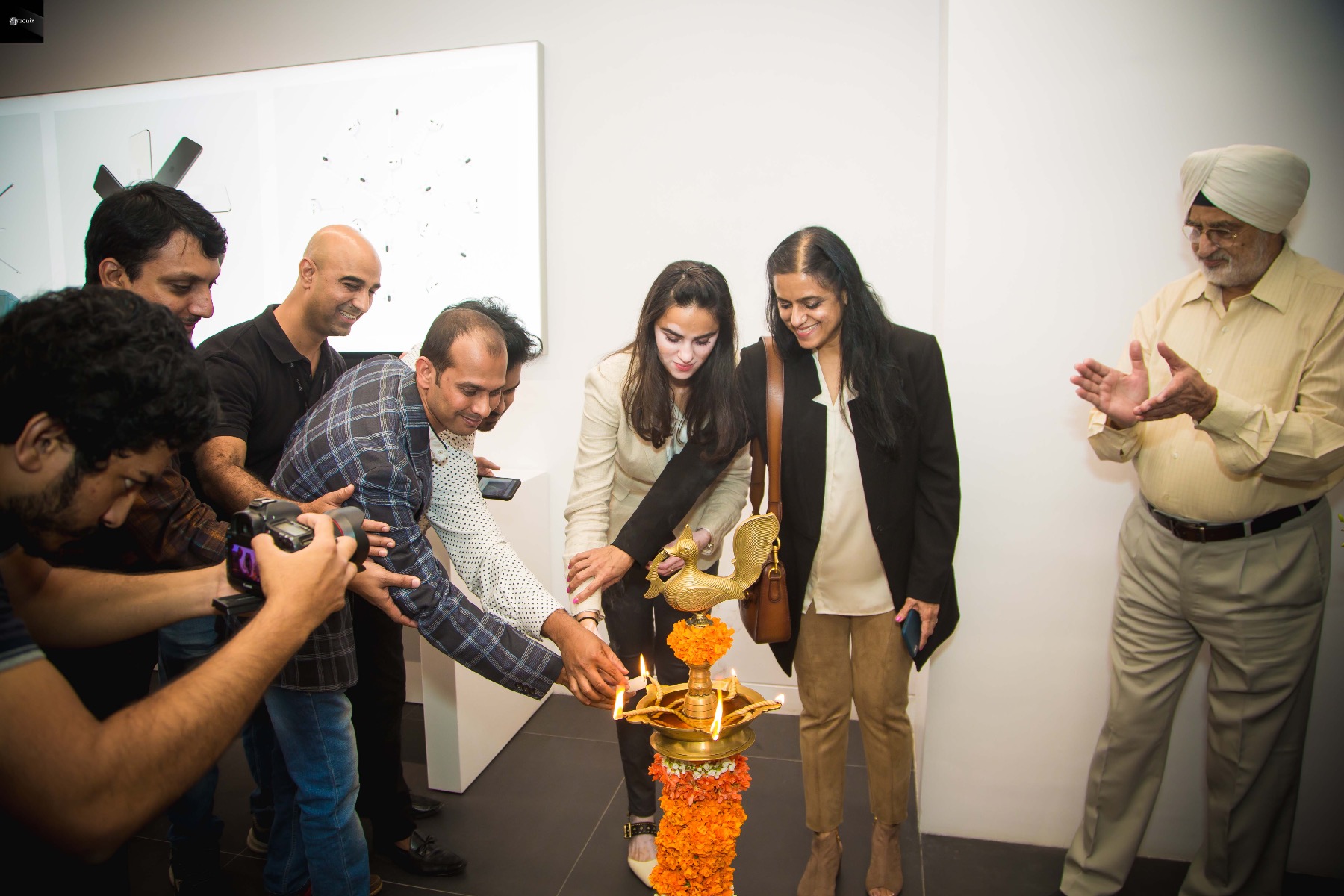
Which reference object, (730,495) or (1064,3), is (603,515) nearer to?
(730,495)

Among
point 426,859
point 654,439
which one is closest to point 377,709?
point 426,859

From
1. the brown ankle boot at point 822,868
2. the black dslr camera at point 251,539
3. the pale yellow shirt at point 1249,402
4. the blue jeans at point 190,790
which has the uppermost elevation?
the pale yellow shirt at point 1249,402

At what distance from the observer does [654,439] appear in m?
2.09

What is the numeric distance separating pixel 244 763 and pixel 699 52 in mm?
3359

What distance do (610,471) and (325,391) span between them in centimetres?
94

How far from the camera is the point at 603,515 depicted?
214cm

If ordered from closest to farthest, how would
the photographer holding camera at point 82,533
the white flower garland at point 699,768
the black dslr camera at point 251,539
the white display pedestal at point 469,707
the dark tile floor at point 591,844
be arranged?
the photographer holding camera at point 82,533 → the black dslr camera at point 251,539 → the white flower garland at point 699,768 → the dark tile floor at point 591,844 → the white display pedestal at point 469,707

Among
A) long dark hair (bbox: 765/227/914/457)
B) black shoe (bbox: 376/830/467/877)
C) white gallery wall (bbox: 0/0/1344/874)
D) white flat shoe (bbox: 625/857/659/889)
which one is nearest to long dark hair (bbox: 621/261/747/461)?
long dark hair (bbox: 765/227/914/457)

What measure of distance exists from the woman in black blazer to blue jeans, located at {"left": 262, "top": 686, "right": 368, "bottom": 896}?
778mm

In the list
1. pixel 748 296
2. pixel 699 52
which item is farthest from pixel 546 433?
pixel 699 52

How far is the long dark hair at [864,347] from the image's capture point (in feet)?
6.45

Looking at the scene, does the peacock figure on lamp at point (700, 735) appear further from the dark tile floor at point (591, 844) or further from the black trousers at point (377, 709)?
the black trousers at point (377, 709)

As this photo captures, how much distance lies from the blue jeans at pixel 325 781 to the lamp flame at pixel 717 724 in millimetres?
967

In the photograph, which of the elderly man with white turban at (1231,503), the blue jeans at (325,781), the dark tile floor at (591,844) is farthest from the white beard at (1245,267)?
the blue jeans at (325,781)
